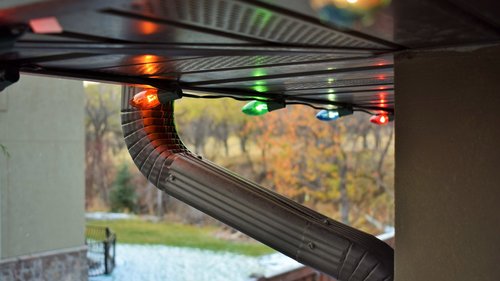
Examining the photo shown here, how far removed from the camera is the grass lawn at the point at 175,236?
18.4 m

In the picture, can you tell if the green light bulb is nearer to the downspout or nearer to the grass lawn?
the downspout

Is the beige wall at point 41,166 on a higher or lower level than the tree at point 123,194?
higher

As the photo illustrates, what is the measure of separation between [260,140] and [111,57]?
18.3 metres

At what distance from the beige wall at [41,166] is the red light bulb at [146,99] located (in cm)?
575

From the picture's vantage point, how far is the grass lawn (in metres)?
18.4

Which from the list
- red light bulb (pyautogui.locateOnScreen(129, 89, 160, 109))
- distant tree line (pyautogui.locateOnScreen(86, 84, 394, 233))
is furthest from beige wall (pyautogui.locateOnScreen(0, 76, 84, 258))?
distant tree line (pyautogui.locateOnScreen(86, 84, 394, 233))

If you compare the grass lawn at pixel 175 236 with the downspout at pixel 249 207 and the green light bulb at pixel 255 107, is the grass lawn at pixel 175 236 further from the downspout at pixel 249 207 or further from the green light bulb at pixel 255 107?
the downspout at pixel 249 207

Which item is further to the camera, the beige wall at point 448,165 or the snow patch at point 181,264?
the snow patch at point 181,264

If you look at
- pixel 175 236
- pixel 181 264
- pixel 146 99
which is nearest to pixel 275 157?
pixel 175 236

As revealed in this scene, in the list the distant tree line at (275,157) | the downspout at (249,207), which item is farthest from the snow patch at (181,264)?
the downspout at (249,207)

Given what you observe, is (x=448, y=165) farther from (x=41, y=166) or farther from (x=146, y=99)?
(x=41, y=166)

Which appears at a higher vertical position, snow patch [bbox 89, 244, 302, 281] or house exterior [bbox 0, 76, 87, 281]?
house exterior [bbox 0, 76, 87, 281]

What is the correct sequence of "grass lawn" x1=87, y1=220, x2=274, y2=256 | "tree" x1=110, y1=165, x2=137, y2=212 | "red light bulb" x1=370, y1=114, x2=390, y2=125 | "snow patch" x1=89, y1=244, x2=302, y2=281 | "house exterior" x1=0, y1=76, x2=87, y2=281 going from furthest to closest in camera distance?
"tree" x1=110, y1=165, x2=137, y2=212, "grass lawn" x1=87, y1=220, x2=274, y2=256, "snow patch" x1=89, y1=244, x2=302, y2=281, "house exterior" x1=0, y1=76, x2=87, y2=281, "red light bulb" x1=370, y1=114, x2=390, y2=125

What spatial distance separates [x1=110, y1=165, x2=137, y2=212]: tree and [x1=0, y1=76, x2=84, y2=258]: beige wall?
13.1m
